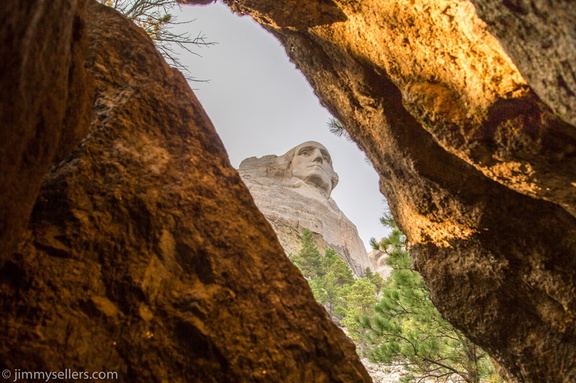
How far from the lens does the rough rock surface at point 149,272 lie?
5.79ft

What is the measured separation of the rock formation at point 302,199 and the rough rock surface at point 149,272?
23056 mm

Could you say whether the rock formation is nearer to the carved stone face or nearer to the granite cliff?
the carved stone face

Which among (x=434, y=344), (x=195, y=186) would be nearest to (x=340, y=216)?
(x=434, y=344)

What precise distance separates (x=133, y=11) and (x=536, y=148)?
23.2 ft

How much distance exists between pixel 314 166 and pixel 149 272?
35.7 meters

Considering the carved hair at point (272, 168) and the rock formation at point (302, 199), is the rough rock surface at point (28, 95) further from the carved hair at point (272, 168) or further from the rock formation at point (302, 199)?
the carved hair at point (272, 168)

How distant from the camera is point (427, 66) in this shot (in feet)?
11.3

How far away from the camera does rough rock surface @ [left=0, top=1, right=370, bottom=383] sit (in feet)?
5.79

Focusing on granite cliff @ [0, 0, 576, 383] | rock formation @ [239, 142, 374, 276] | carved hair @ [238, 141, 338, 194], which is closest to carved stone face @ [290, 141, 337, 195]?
rock formation @ [239, 142, 374, 276]

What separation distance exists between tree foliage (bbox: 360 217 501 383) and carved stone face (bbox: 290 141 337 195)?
2878cm

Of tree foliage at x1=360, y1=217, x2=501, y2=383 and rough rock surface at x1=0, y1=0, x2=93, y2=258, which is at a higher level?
rough rock surface at x1=0, y1=0, x2=93, y2=258
